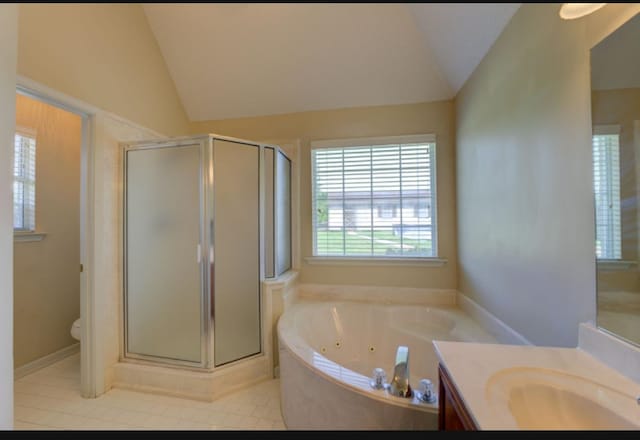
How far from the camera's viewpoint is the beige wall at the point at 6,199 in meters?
0.95

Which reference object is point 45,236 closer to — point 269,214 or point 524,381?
point 269,214

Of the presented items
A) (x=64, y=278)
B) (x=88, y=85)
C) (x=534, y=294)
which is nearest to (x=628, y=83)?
(x=534, y=294)

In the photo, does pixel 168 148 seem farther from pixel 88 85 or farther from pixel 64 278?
pixel 64 278

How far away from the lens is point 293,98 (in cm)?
227

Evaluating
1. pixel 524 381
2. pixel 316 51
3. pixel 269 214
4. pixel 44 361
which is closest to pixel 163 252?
pixel 269 214

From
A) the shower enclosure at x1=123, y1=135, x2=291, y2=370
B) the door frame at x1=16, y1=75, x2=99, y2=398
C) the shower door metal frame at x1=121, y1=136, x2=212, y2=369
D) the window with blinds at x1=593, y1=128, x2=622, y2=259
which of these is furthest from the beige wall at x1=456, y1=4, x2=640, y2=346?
the door frame at x1=16, y1=75, x2=99, y2=398

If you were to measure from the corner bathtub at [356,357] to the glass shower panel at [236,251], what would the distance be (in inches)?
11.9

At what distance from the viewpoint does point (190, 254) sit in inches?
69.4

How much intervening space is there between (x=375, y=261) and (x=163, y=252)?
5.41 ft

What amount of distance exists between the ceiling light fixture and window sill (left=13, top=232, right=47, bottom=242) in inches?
127

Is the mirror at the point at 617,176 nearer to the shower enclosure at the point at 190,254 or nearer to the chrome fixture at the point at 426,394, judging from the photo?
the chrome fixture at the point at 426,394

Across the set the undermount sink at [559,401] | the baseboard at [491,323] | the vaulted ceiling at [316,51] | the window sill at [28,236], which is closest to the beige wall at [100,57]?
the vaulted ceiling at [316,51]

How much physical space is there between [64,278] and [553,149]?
342 cm

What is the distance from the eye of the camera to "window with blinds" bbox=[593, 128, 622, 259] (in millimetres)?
872
